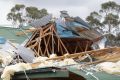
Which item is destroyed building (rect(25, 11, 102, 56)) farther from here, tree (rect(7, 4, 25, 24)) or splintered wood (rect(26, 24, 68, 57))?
tree (rect(7, 4, 25, 24))

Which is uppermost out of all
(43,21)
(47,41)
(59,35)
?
(43,21)

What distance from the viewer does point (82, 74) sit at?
10.1 meters

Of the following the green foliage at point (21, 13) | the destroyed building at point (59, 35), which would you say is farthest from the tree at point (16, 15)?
the destroyed building at point (59, 35)

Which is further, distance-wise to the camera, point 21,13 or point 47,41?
point 21,13

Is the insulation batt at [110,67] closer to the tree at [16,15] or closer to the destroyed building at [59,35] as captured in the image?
the destroyed building at [59,35]

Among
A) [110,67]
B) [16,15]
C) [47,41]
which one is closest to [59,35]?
[47,41]

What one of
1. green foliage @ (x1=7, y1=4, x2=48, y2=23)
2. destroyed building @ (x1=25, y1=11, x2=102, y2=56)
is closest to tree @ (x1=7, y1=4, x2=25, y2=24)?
green foliage @ (x1=7, y1=4, x2=48, y2=23)

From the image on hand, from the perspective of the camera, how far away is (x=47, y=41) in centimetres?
1661

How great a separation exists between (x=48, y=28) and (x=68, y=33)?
0.83m

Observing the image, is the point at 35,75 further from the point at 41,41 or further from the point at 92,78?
the point at 41,41

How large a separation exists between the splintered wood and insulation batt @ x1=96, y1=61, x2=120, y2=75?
5.32 m

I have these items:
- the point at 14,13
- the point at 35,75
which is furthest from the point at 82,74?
the point at 14,13

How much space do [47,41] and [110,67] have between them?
6.16 metres

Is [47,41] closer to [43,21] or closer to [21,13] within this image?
[43,21]
